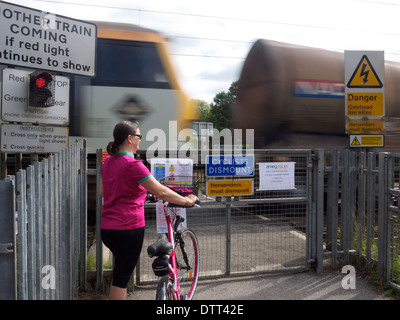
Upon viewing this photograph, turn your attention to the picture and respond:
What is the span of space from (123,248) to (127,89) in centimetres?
602

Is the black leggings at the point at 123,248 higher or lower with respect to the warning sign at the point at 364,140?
lower

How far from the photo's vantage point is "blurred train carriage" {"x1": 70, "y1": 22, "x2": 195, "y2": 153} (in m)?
8.07

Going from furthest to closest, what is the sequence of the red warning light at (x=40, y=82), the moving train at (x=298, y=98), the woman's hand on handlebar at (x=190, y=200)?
the moving train at (x=298, y=98) → the red warning light at (x=40, y=82) → the woman's hand on handlebar at (x=190, y=200)

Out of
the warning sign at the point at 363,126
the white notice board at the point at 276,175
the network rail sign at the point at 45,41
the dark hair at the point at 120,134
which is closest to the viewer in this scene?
the dark hair at the point at 120,134

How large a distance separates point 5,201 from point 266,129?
758cm

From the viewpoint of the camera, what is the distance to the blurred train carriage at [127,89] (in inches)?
318

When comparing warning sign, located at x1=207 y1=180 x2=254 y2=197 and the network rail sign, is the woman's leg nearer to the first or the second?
warning sign, located at x1=207 y1=180 x2=254 y2=197

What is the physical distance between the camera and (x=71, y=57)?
423 cm

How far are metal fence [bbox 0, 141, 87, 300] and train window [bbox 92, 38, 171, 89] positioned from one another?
4.38 metres

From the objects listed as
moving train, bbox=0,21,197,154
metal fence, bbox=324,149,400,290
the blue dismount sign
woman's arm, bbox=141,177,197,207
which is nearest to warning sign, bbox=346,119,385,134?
metal fence, bbox=324,149,400,290

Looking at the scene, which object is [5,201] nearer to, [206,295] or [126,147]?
[126,147]

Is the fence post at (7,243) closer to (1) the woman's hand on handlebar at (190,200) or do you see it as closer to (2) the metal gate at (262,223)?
(1) the woman's hand on handlebar at (190,200)

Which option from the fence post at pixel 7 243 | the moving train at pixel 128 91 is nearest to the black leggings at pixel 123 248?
the fence post at pixel 7 243
